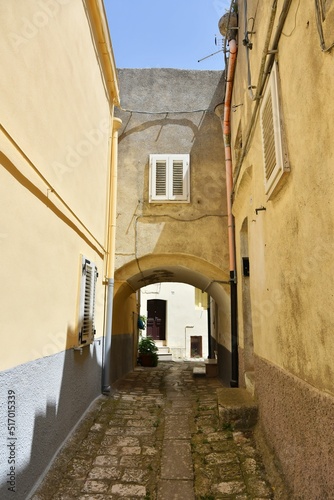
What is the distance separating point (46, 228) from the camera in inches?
156

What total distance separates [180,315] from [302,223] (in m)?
21.9

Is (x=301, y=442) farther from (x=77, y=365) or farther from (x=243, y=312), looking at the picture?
(x=243, y=312)

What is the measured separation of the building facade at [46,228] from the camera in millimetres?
3055

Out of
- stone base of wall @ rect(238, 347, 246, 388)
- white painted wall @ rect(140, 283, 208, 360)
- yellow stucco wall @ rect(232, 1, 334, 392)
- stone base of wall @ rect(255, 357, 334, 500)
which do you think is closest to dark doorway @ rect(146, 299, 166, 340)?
white painted wall @ rect(140, 283, 208, 360)

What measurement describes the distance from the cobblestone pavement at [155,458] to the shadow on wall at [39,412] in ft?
0.70

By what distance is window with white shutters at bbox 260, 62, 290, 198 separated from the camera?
340cm

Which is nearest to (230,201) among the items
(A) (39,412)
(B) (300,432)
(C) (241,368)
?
(C) (241,368)

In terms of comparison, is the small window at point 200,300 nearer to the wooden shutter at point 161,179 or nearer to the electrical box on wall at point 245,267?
the wooden shutter at point 161,179

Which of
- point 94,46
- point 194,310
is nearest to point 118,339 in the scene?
point 94,46

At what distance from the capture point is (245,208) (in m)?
6.55

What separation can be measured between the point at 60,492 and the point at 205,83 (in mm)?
9052

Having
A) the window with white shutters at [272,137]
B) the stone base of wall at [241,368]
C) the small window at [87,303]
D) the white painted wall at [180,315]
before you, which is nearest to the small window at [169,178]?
the small window at [87,303]

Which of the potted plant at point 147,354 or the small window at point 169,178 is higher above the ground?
the small window at point 169,178

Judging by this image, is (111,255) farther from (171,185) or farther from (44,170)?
(44,170)
